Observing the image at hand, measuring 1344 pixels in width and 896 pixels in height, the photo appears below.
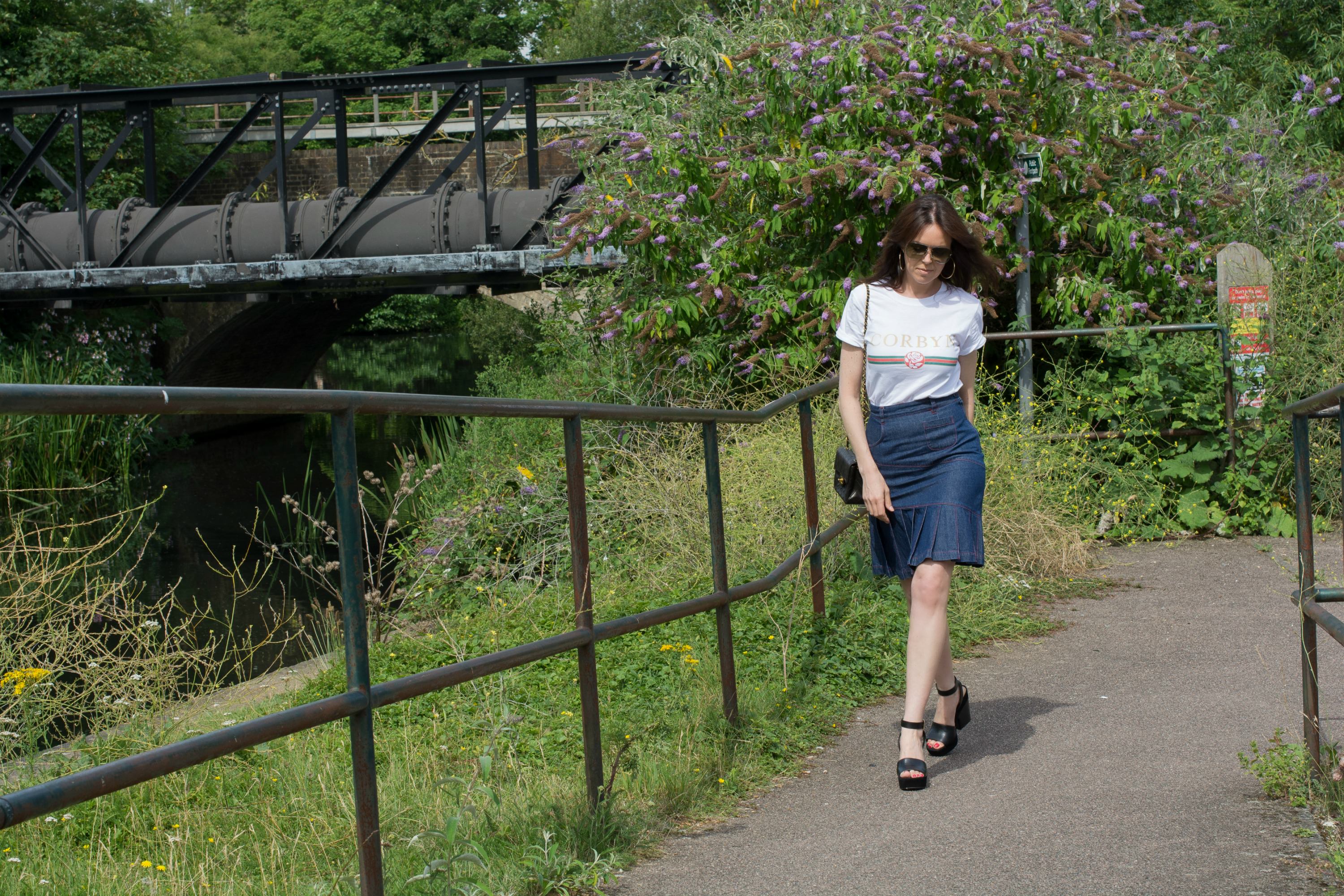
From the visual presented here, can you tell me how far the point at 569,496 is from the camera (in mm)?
2801

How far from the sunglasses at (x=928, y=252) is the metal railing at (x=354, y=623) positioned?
2.50 feet

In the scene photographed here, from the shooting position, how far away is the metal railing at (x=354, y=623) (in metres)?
1.62

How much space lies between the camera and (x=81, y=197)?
16391 millimetres

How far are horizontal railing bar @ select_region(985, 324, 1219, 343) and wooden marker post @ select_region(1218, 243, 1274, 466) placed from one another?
142 mm

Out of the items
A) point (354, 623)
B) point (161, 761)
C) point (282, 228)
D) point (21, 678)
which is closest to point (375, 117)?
point (282, 228)

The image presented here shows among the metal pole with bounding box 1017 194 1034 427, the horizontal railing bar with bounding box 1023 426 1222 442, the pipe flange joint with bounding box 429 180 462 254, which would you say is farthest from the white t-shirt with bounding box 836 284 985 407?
the pipe flange joint with bounding box 429 180 462 254

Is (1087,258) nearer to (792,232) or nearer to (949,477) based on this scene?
(792,232)

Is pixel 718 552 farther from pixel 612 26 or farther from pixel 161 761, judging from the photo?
pixel 612 26

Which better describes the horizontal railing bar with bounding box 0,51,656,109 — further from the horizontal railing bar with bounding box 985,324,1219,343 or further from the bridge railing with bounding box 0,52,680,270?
the horizontal railing bar with bounding box 985,324,1219,343

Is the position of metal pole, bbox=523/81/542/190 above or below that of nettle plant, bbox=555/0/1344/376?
above

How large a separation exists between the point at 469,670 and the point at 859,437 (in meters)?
1.49

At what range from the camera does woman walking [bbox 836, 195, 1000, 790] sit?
3363 mm

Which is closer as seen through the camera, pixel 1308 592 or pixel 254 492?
pixel 1308 592

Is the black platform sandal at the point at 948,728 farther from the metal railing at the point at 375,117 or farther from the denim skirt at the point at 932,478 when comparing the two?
the metal railing at the point at 375,117
